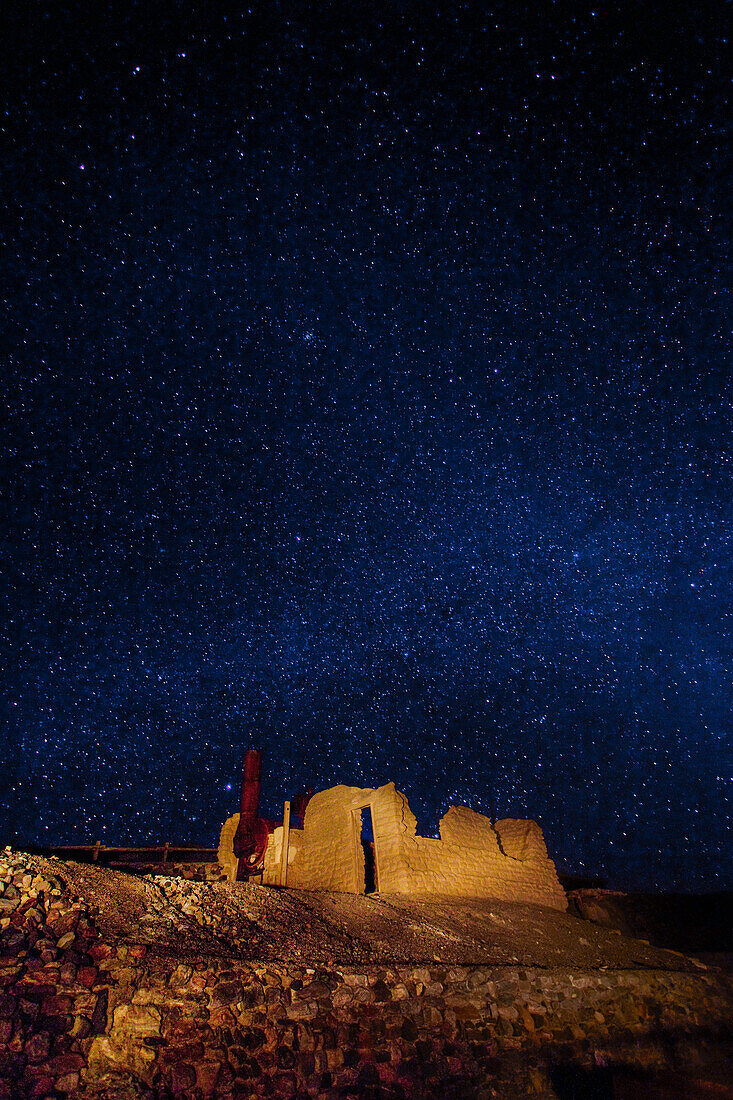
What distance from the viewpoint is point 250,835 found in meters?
17.9

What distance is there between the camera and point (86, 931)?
23.1 feet

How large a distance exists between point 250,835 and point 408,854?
6.44 meters

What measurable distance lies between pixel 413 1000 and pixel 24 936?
5.55 m

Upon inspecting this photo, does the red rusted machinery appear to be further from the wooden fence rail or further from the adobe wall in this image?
the wooden fence rail

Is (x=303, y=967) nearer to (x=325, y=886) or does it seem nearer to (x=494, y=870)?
(x=325, y=886)

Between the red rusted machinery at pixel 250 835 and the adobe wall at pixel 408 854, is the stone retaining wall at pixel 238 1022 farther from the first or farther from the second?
the red rusted machinery at pixel 250 835

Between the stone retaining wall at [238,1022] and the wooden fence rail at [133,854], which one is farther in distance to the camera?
the wooden fence rail at [133,854]

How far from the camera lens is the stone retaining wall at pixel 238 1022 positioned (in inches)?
244

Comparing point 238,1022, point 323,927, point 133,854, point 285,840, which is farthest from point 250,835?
point 238,1022

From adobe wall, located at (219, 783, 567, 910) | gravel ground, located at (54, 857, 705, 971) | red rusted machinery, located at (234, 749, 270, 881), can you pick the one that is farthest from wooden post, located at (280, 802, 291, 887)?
gravel ground, located at (54, 857, 705, 971)

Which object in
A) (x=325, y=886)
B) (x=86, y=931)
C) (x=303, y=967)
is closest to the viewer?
(x=86, y=931)

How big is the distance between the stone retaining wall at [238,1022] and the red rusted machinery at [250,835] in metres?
10.8

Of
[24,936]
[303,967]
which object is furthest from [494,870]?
[24,936]

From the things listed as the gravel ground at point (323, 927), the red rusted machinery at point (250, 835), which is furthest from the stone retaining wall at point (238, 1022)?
the red rusted machinery at point (250, 835)
